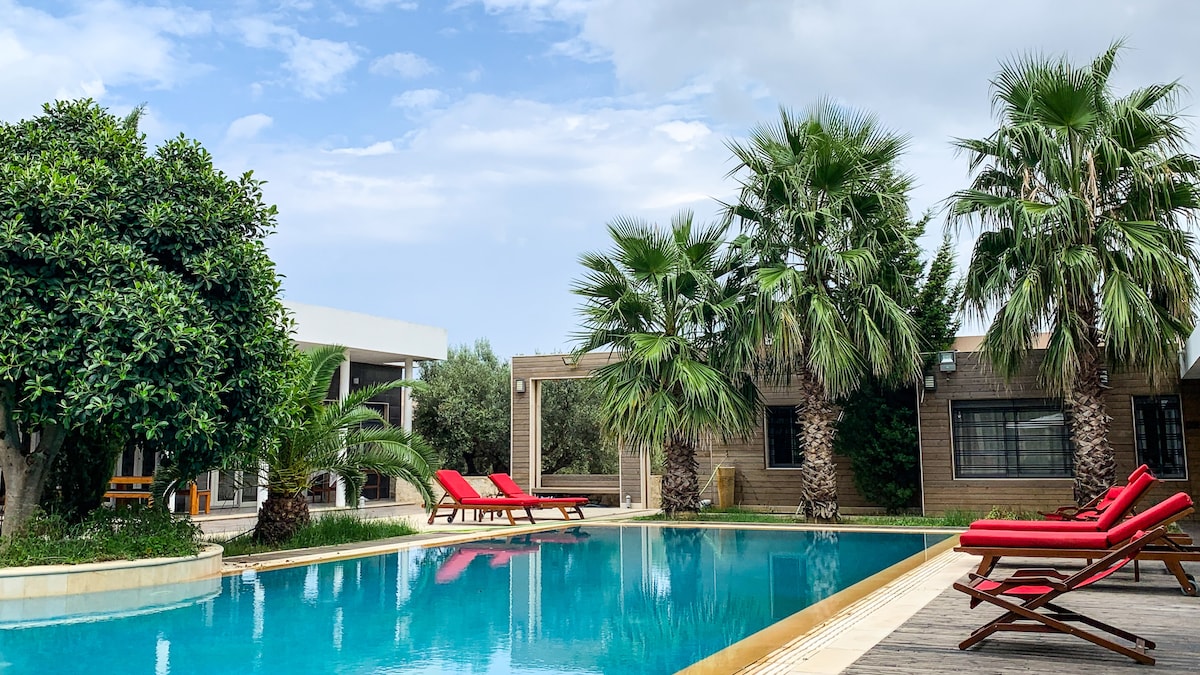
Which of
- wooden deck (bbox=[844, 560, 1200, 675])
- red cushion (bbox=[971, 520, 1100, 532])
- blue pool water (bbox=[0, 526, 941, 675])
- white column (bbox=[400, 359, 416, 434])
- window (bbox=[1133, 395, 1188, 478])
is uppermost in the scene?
white column (bbox=[400, 359, 416, 434])

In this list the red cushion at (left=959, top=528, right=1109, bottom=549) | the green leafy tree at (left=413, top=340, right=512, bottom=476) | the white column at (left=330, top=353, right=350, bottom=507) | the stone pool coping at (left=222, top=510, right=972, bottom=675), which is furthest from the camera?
the green leafy tree at (left=413, top=340, right=512, bottom=476)

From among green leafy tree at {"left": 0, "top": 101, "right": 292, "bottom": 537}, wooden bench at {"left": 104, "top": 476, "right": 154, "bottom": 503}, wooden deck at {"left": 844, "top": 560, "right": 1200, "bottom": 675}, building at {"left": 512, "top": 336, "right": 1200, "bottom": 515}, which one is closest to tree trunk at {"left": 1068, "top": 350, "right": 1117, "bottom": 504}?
building at {"left": 512, "top": 336, "right": 1200, "bottom": 515}

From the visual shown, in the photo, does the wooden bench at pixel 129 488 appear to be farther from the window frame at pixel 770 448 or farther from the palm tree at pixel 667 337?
the window frame at pixel 770 448

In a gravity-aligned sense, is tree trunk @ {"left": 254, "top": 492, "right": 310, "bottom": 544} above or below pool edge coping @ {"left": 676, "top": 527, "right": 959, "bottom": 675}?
above

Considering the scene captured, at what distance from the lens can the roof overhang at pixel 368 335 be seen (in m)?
18.8

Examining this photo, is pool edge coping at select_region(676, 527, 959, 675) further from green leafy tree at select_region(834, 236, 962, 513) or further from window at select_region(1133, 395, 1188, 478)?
window at select_region(1133, 395, 1188, 478)

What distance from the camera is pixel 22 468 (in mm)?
8797

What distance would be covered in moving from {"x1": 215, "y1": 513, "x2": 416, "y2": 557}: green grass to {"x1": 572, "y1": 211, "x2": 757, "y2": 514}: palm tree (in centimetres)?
405

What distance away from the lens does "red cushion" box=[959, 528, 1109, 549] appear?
5.74 metres

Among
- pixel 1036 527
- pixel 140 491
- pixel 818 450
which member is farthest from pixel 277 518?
pixel 1036 527

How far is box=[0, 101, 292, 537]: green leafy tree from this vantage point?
7.88 meters

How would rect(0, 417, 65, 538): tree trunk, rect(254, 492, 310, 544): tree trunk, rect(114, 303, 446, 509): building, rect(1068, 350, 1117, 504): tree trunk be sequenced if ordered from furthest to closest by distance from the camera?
rect(114, 303, 446, 509): building < rect(1068, 350, 1117, 504): tree trunk < rect(254, 492, 310, 544): tree trunk < rect(0, 417, 65, 538): tree trunk

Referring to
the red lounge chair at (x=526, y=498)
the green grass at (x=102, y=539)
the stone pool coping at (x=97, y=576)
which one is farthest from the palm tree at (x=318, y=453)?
the red lounge chair at (x=526, y=498)

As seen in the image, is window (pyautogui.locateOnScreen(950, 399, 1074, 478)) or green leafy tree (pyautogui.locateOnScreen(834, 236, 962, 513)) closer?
window (pyautogui.locateOnScreen(950, 399, 1074, 478))
